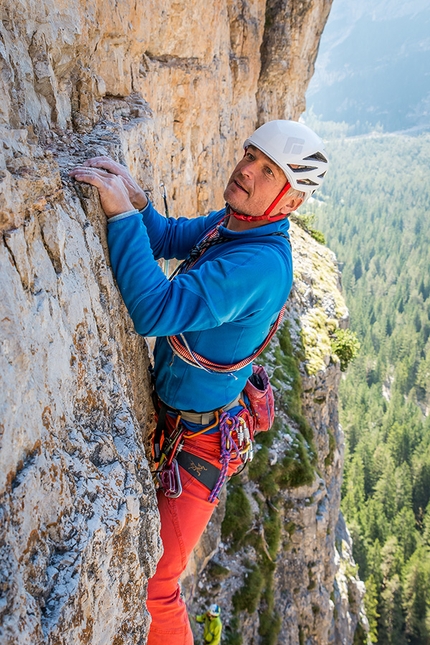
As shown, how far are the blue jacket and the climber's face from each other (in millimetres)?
145

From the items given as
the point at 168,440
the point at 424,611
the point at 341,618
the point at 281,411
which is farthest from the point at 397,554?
the point at 168,440

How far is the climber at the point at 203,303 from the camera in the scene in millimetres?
2508

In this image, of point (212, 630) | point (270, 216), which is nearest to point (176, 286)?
point (270, 216)

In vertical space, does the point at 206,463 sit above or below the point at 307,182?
below

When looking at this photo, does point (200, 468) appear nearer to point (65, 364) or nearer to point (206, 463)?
point (206, 463)

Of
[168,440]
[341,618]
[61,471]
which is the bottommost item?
[341,618]

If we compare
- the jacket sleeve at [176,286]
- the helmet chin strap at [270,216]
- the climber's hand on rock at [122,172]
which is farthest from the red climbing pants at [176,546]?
the climber's hand on rock at [122,172]

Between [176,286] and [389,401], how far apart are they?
5993cm

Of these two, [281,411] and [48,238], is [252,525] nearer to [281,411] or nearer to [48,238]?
[281,411]

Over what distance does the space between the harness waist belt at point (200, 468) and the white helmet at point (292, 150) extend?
181cm

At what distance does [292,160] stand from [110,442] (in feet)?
6.20

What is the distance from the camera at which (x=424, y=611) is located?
28000 mm

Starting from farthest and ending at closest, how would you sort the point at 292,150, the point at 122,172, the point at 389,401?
the point at 389,401, the point at 292,150, the point at 122,172

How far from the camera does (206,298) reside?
2480 millimetres
